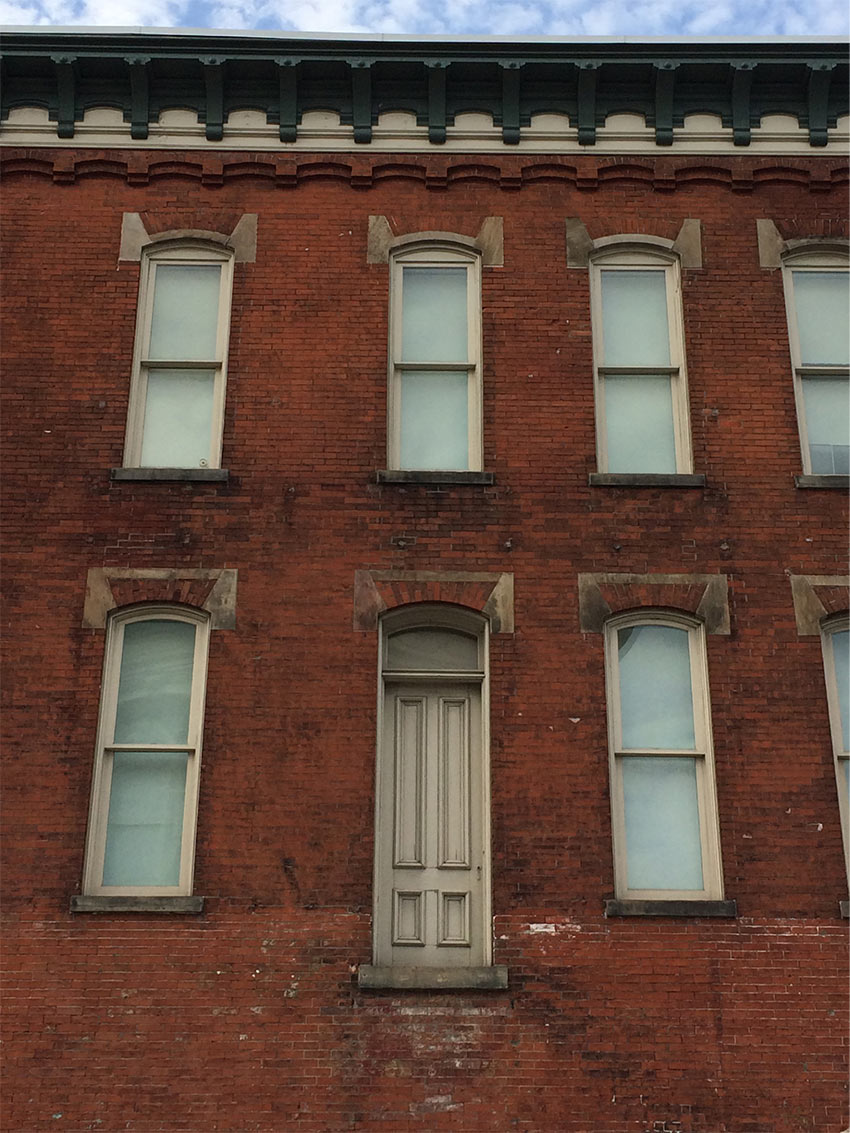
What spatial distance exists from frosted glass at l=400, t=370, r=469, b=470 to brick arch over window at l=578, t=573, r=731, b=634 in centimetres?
171

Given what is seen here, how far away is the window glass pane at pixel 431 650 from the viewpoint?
1159cm

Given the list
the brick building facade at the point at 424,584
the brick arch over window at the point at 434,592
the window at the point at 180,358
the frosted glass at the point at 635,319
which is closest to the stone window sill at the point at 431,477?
the brick building facade at the point at 424,584

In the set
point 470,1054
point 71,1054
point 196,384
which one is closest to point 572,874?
point 470,1054

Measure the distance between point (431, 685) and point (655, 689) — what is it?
1.91 m

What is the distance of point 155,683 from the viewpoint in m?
11.3

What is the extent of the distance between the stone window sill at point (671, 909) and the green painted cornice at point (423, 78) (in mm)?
7330

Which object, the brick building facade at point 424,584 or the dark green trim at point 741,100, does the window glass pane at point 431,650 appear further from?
the dark green trim at point 741,100

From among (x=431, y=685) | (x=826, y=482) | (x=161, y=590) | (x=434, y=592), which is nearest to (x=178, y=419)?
(x=161, y=590)

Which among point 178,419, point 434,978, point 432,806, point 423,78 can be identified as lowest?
point 434,978

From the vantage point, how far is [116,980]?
402 inches

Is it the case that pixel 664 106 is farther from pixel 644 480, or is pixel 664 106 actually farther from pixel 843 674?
pixel 843 674

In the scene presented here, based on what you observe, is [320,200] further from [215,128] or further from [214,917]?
[214,917]

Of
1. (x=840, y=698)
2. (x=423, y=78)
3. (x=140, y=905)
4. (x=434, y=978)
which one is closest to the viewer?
(x=434, y=978)

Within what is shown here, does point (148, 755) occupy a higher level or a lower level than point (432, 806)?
higher
